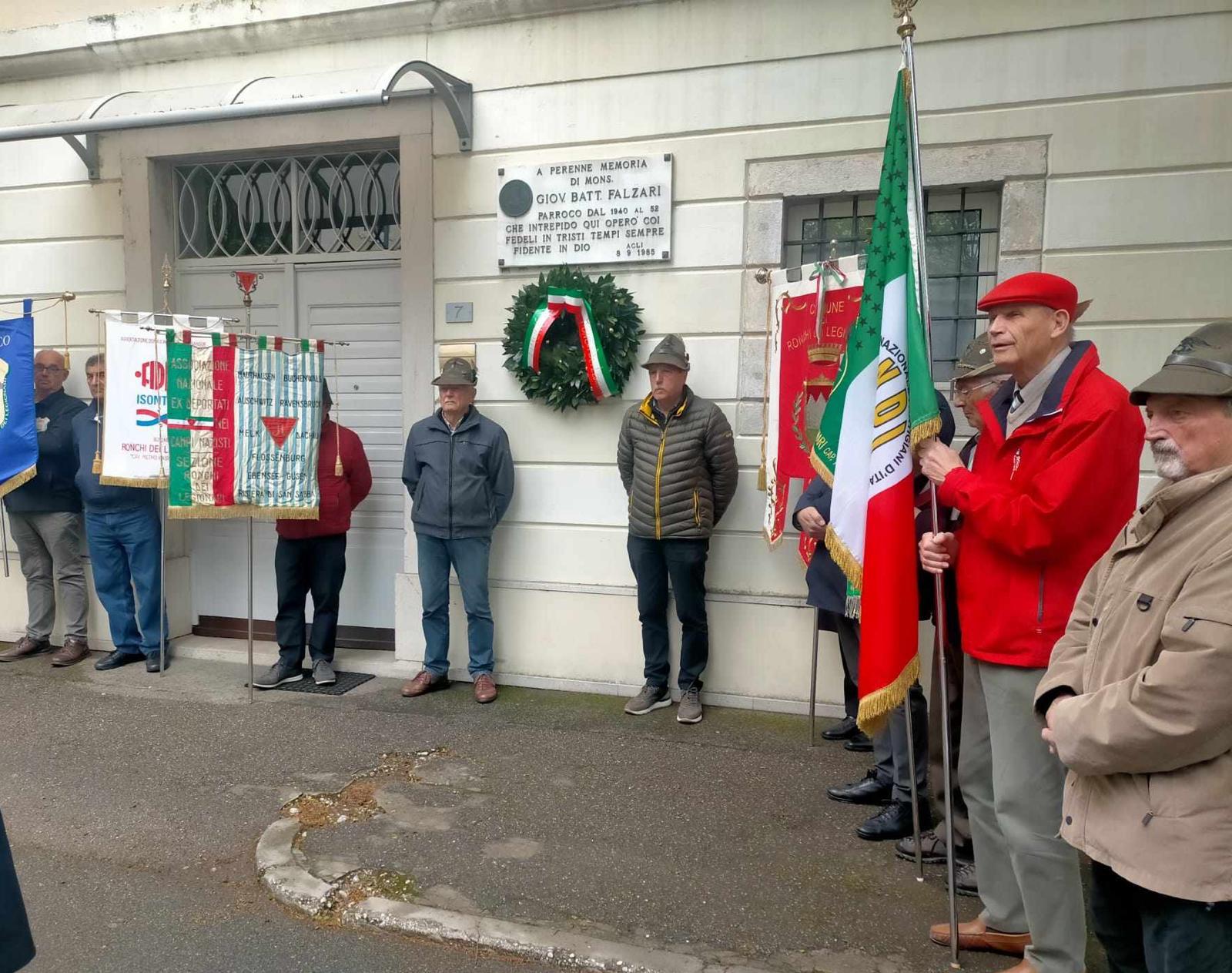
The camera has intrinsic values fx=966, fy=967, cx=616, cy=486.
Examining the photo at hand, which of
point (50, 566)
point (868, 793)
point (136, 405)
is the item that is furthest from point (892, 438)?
point (50, 566)

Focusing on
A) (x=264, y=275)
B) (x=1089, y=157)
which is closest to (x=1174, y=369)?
(x=1089, y=157)

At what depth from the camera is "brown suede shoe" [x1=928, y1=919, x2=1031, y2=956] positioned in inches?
125

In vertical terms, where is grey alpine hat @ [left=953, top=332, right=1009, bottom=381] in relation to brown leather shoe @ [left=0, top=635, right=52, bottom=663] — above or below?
above

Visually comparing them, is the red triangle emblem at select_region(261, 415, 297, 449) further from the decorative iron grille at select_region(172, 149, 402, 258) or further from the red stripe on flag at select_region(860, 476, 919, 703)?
Answer: the red stripe on flag at select_region(860, 476, 919, 703)

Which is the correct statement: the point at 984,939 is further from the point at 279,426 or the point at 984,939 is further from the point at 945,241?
the point at 279,426

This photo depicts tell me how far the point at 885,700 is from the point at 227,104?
523 centimetres

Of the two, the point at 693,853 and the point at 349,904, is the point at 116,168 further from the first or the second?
the point at 693,853

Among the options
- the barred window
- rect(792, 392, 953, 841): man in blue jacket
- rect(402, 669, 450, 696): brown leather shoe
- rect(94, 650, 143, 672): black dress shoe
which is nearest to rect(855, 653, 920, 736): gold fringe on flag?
rect(792, 392, 953, 841): man in blue jacket

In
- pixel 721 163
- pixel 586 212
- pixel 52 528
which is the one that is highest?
pixel 721 163

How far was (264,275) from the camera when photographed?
703 cm

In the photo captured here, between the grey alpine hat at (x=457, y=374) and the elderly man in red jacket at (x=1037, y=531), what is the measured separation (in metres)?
Answer: 3.54

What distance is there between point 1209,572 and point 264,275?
258 inches

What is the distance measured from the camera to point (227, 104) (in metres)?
5.92

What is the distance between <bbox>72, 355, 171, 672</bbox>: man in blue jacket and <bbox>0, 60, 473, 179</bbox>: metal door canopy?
1577mm
